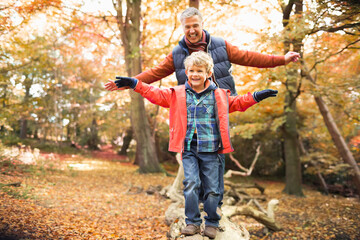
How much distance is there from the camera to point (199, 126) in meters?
2.67

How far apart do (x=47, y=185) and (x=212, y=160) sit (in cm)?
525

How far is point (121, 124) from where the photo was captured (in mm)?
18156

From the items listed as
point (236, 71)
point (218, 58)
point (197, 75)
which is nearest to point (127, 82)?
point (197, 75)

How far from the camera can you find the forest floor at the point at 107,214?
11.2 feet

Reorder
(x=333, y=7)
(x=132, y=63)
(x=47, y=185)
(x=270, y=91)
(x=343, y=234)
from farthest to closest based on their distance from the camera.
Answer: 1. (x=132, y=63)
2. (x=47, y=185)
3. (x=343, y=234)
4. (x=333, y=7)
5. (x=270, y=91)

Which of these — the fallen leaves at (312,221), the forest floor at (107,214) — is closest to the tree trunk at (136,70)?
the forest floor at (107,214)

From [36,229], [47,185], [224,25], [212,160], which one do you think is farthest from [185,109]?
[224,25]

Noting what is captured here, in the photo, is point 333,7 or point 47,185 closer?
point 333,7

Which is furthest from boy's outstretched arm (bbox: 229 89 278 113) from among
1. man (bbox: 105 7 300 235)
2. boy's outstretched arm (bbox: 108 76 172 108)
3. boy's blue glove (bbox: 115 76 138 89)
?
boy's blue glove (bbox: 115 76 138 89)

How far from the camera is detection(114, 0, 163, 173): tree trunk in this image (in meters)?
10.8

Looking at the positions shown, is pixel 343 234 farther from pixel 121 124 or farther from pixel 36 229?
pixel 121 124

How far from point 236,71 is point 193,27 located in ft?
15.5

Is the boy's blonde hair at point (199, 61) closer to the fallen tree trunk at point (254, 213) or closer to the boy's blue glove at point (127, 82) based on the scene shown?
the boy's blue glove at point (127, 82)

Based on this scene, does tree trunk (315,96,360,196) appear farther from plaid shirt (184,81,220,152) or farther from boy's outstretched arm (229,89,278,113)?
plaid shirt (184,81,220,152)
